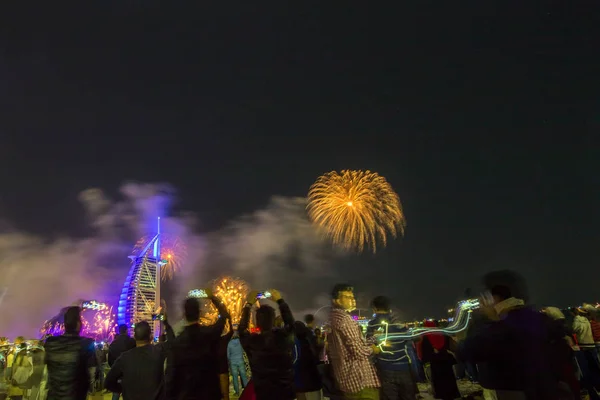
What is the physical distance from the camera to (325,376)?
5762 millimetres

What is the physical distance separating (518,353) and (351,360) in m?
1.65

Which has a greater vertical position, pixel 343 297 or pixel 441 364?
pixel 343 297

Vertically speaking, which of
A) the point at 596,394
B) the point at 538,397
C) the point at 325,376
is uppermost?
the point at 325,376

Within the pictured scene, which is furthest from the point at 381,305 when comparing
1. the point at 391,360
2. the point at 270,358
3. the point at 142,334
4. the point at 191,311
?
the point at 142,334

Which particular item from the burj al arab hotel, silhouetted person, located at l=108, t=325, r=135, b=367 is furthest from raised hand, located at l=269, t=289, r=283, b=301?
the burj al arab hotel

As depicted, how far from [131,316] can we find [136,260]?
316 inches

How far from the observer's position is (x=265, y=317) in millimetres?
5051

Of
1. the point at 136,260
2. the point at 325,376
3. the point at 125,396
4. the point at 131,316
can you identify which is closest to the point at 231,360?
the point at 325,376

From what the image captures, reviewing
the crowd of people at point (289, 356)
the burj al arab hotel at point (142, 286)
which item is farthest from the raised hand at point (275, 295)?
the burj al arab hotel at point (142, 286)

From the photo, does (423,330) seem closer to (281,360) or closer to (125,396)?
(281,360)

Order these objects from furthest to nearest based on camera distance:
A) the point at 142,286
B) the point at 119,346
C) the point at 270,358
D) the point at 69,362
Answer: the point at 142,286 < the point at 119,346 < the point at 69,362 < the point at 270,358

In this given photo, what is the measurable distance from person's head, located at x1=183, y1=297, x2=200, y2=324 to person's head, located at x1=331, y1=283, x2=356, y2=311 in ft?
5.19

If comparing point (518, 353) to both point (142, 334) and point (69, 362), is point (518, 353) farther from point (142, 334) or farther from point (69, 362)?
point (69, 362)

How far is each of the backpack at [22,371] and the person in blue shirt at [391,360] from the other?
7.38m
